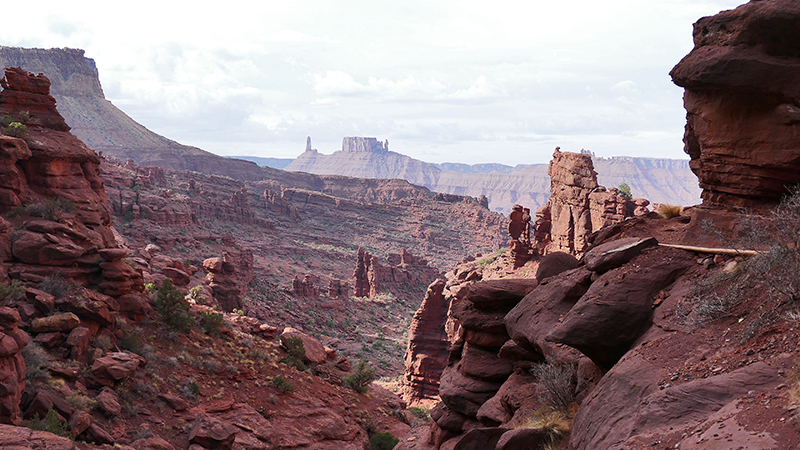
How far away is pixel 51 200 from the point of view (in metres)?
20.1

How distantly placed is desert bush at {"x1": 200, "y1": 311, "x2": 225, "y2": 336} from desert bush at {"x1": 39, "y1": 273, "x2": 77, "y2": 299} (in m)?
6.77

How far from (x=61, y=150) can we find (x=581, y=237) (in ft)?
122

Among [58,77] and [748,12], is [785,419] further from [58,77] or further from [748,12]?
[58,77]

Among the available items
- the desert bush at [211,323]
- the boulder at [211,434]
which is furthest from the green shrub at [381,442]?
the desert bush at [211,323]

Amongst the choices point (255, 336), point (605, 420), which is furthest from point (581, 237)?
point (605, 420)

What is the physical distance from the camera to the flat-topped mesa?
9.30 meters

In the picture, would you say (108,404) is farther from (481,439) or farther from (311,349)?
(311,349)

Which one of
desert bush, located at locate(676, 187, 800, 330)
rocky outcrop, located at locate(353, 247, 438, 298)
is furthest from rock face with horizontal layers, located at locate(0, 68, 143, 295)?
rocky outcrop, located at locate(353, 247, 438, 298)

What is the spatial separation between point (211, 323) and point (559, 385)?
62.3 ft

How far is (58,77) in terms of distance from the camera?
553 ft

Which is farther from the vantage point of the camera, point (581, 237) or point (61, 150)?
point (581, 237)

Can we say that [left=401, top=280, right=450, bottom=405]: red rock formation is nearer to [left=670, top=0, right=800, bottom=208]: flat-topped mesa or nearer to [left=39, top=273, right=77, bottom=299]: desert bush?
[left=39, top=273, right=77, bottom=299]: desert bush

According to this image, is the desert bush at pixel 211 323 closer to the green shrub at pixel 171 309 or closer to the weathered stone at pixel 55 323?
the green shrub at pixel 171 309

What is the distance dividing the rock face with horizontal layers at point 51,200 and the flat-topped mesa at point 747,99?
63.1ft
